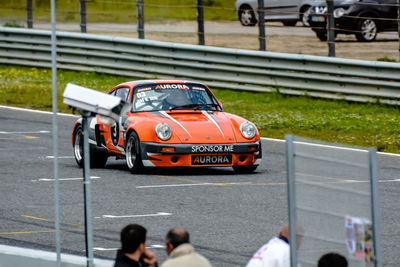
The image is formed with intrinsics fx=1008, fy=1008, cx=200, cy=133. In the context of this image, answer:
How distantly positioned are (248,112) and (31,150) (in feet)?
17.7

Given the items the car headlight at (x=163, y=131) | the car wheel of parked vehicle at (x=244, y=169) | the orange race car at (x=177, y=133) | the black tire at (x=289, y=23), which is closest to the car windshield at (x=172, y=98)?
the orange race car at (x=177, y=133)

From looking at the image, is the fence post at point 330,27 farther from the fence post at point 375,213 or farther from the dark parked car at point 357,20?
the fence post at point 375,213

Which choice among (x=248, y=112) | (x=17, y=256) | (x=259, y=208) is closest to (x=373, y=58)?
(x=248, y=112)

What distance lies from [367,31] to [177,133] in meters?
10.1

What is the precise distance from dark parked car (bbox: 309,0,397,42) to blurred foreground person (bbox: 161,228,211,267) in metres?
15.2

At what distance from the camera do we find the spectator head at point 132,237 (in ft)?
21.2

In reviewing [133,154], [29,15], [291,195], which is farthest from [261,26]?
[291,195]

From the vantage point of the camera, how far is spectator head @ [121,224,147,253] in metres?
6.48

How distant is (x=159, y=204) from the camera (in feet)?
40.3

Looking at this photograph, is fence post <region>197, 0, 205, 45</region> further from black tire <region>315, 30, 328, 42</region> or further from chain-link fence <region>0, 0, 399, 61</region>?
black tire <region>315, 30, 328, 42</region>

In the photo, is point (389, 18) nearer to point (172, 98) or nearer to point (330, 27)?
point (330, 27)

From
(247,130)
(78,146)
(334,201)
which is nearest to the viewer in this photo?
(334,201)

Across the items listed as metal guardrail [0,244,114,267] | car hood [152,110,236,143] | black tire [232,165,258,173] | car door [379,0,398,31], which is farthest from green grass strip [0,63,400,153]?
metal guardrail [0,244,114,267]

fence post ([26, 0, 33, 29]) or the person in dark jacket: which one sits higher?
fence post ([26, 0, 33, 29])
